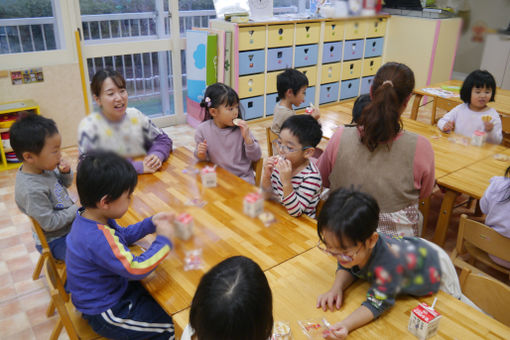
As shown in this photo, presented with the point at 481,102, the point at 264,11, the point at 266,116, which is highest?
the point at 264,11

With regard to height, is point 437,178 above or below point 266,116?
above

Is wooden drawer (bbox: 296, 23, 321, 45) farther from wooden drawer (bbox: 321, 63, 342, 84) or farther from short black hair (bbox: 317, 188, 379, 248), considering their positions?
short black hair (bbox: 317, 188, 379, 248)

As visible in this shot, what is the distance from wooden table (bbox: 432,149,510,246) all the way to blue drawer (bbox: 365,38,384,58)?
3.43 meters

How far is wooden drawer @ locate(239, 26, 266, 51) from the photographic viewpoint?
14.1ft

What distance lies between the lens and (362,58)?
216 inches

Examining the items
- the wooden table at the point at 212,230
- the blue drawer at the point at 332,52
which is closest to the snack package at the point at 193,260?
the wooden table at the point at 212,230

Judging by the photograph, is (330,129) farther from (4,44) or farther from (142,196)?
(4,44)

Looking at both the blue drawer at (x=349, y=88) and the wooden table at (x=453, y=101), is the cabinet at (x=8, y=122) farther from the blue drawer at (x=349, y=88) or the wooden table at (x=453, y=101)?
the blue drawer at (x=349, y=88)

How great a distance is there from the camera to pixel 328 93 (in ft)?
17.6

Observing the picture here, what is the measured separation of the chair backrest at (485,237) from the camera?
66.5 inches

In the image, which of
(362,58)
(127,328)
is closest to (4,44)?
(127,328)

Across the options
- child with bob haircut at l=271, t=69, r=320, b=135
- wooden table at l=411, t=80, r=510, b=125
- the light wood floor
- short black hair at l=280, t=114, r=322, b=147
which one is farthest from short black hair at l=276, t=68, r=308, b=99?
short black hair at l=280, t=114, r=322, b=147

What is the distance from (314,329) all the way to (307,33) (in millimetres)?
4337

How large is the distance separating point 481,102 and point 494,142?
0.89 ft
